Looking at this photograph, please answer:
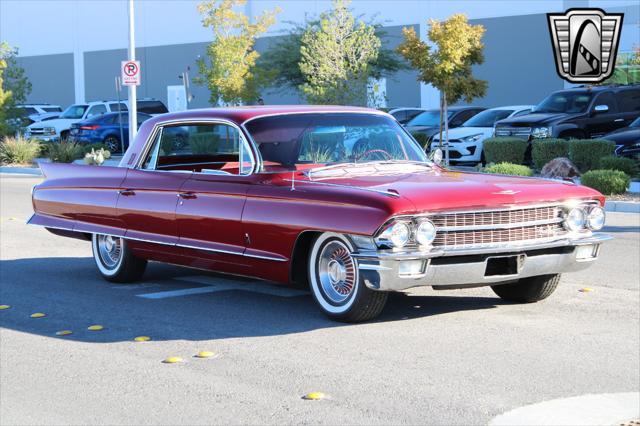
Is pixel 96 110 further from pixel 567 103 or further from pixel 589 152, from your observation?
pixel 589 152

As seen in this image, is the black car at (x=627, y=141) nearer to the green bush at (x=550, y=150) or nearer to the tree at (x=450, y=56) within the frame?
the green bush at (x=550, y=150)

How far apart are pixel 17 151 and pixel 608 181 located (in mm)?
21069

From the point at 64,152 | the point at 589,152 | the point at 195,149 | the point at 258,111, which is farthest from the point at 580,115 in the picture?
the point at 258,111

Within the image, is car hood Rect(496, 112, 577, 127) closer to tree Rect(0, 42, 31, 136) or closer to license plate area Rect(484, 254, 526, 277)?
license plate area Rect(484, 254, 526, 277)

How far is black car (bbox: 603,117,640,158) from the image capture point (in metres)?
23.6

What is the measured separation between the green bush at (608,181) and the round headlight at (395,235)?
1294 centimetres

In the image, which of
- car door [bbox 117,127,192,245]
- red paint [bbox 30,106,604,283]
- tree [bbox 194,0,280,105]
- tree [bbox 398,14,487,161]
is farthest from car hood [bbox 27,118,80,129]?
car door [bbox 117,127,192,245]

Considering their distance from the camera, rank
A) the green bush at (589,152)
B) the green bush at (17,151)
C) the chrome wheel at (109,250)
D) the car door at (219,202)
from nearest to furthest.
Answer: the car door at (219,202) < the chrome wheel at (109,250) < the green bush at (589,152) < the green bush at (17,151)

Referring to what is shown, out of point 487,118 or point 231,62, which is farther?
point 231,62

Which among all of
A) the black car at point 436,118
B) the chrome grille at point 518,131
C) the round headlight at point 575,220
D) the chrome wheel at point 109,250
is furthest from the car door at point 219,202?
the black car at point 436,118

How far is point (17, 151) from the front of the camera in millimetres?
35031

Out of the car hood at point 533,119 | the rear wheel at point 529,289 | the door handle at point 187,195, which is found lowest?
the rear wheel at point 529,289

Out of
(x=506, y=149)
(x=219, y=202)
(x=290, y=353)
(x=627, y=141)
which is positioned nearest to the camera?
(x=290, y=353)

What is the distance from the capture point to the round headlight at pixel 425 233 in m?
7.84
